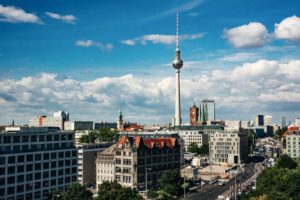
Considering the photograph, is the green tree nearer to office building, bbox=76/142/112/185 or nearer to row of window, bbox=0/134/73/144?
row of window, bbox=0/134/73/144

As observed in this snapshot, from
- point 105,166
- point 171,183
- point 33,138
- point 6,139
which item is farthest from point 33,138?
point 171,183

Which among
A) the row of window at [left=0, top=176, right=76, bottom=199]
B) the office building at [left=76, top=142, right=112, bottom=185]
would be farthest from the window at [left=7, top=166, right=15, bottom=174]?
the office building at [left=76, top=142, right=112, bottom=185]

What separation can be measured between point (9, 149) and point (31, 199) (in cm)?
1760

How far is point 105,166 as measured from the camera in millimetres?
173625

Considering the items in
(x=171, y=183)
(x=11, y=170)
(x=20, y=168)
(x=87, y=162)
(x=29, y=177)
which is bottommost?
(x=171, y=183)

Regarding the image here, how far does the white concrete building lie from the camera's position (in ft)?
561

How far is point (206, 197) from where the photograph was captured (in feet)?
493

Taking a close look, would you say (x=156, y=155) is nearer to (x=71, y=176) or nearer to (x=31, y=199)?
(x=71, y=176)

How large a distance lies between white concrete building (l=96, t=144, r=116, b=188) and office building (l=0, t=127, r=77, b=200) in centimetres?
2264

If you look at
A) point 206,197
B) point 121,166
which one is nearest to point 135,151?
point 121,166

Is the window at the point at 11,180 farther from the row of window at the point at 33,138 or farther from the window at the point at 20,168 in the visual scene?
the row of window at the point at 33,138

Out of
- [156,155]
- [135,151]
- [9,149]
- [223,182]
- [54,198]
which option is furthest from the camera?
[223,182]

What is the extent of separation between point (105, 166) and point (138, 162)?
16.3m

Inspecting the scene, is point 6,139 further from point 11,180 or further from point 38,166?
point 38,166
